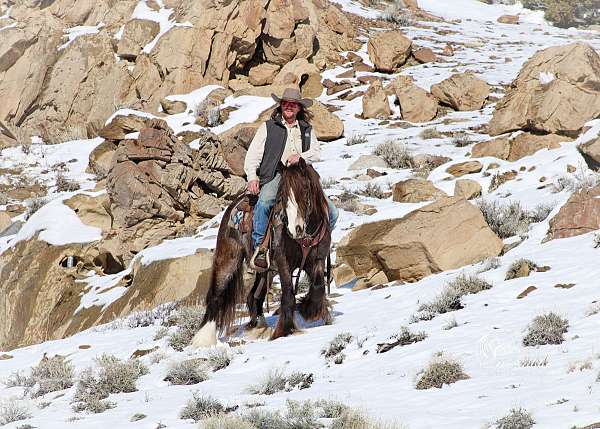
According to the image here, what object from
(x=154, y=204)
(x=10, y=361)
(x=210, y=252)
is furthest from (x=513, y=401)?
(x=154, y=204)

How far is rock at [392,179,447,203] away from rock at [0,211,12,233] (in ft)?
35.5

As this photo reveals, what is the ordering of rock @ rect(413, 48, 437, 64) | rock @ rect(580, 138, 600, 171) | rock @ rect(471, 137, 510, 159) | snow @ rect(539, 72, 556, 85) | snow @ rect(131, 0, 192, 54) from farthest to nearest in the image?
rock @ rect(413, 48, 437, 64)
snow @ rect(131, 0, 192, 54)
snow @ rect(539, 72, 556, 85)
rock @ rect(471, 137, 510, 159)
rock @ rect(580, 138, 600, 171)

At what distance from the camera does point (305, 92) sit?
29141mm

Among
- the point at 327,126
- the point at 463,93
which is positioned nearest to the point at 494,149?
the point at 327,126

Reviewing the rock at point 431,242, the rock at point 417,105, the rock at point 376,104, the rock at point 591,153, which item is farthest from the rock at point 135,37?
the rock at point 431,242

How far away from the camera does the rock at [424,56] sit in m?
32.5

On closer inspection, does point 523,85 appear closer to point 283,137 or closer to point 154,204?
point 154,204

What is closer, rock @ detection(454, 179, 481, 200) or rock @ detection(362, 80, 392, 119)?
rock @ detection(454, 179, 481, 200)

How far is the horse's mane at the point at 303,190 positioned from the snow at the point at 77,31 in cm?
2679

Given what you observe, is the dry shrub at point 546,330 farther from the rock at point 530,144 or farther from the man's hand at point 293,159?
the rock at point 530,144

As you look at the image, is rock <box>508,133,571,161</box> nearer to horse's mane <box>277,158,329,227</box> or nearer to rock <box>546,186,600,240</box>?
rock <box>546,186,600,240</box>

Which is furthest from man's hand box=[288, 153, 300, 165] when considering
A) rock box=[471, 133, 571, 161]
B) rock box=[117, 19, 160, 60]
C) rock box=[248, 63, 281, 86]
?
rock box=[117, 19, 160, 60]

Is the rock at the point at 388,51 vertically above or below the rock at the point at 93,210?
above

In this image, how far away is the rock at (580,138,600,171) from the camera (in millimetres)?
13648
